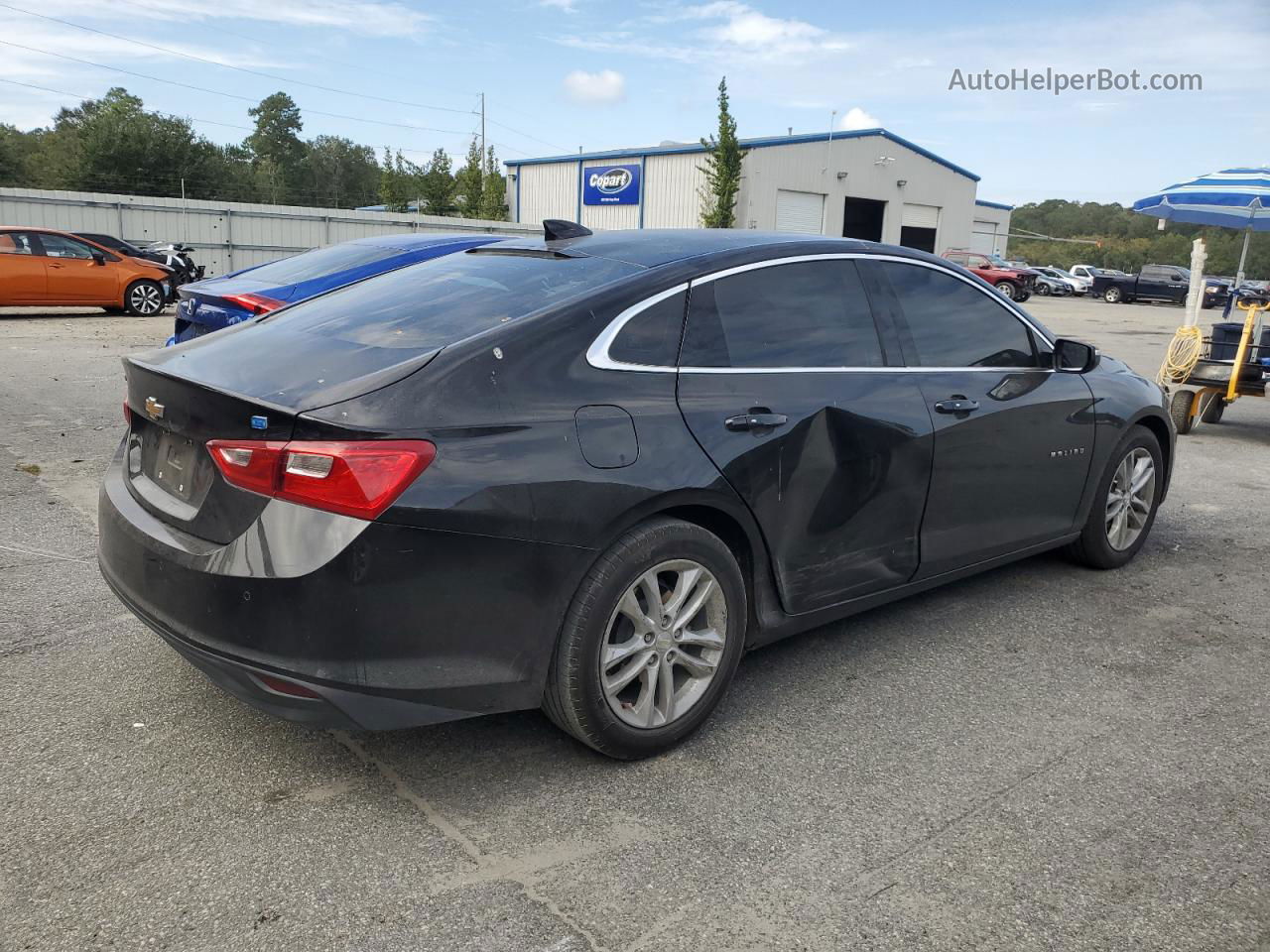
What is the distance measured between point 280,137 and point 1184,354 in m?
120

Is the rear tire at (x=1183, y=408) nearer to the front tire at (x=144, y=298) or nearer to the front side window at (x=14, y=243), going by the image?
the front tire at (x=144, y=298)

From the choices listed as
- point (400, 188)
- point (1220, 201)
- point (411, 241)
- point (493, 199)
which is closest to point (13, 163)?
point (400, 188)

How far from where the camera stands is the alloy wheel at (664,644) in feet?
9.89

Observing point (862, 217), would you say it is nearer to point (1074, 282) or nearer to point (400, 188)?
point (1074, 282)

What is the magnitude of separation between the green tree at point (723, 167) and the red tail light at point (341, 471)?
35.7 metres

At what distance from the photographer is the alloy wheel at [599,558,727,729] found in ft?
9.89

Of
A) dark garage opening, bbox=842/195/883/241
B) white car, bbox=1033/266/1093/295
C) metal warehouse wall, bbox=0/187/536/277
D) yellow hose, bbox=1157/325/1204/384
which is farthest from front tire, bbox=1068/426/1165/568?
white car, bbox=1033/266/1093/295

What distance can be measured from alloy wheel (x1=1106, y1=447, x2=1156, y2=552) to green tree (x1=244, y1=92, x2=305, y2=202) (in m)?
108

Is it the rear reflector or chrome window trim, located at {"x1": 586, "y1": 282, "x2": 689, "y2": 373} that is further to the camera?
chrome window trim, located at {"x1": 586, "y1": 282, "x2": 689, "y2": 373}

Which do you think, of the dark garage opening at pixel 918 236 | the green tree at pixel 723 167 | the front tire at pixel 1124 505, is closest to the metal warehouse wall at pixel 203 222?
the green tree at pixel 723 167

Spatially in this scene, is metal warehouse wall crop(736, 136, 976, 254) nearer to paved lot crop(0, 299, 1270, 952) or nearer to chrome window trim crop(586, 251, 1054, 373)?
chrome window trim crop(586, 251, 1054, 373)

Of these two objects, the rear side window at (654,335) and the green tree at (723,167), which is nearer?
the rear side window at (654,335)

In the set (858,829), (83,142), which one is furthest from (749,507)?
(83,142)

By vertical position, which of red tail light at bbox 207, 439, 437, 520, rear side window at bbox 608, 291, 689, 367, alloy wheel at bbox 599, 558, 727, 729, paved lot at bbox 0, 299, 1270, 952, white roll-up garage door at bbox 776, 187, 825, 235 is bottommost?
paved lot at bbox 0, 299, 1270, 952
